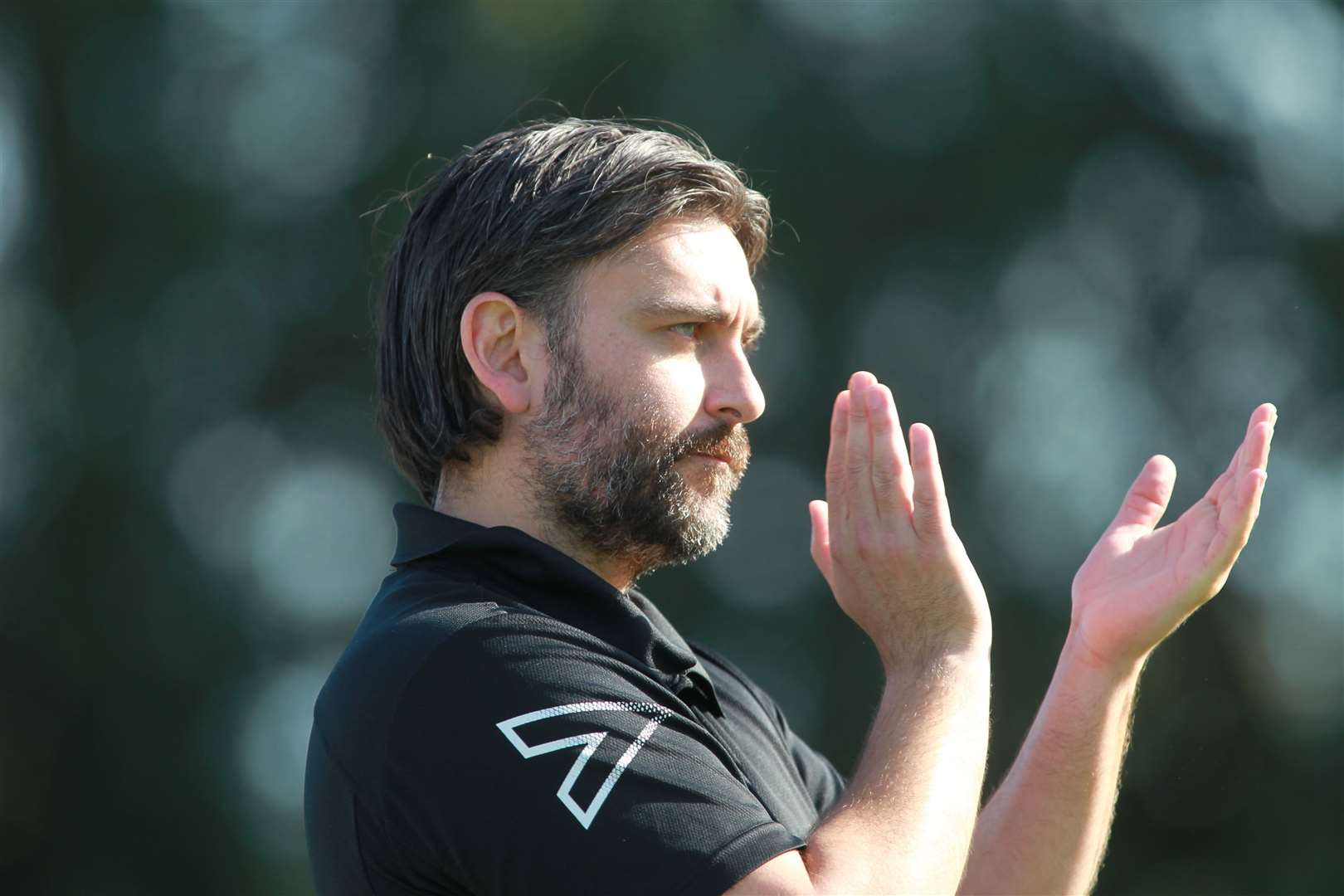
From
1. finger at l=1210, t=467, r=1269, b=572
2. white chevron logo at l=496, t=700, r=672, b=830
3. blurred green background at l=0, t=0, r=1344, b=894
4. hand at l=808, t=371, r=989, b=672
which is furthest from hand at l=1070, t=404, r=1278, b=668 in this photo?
blurred green background at l=0, t=0, r=1344, b=894

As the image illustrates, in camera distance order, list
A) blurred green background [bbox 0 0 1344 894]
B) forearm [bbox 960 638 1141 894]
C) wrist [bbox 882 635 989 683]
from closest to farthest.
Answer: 1. wrist [bbox 882 635 989 683]
2. forearm [bbox 960 638 1141 894]
3. blurred green background [bbox 0 0 1344 894]

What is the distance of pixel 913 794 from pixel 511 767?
0.62 m

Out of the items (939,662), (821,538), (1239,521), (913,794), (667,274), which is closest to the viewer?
(913,794)

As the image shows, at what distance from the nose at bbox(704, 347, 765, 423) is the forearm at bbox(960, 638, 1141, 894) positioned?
2.85 ft

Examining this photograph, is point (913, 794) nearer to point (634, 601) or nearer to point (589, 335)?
point (634, 601)

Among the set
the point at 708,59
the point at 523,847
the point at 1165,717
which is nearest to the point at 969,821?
the point at 523,847

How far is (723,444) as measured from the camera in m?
3.12

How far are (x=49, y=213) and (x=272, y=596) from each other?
15.2 ft

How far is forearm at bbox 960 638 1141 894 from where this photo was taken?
3.29m

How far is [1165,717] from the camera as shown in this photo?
14.9 metres

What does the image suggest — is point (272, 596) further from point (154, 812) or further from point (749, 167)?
point (749, 167)

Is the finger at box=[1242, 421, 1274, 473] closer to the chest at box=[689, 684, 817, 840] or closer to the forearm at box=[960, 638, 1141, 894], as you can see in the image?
the forearm at box=[960, 638, 1141, 894]

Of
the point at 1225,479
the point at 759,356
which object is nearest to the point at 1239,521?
the point at 1225,479

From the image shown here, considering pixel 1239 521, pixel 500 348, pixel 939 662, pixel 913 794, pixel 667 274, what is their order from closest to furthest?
pixel 913 794 → pixel 939 662 → pixel 1239 521 → pixel 667 274 → pixel 500 348
